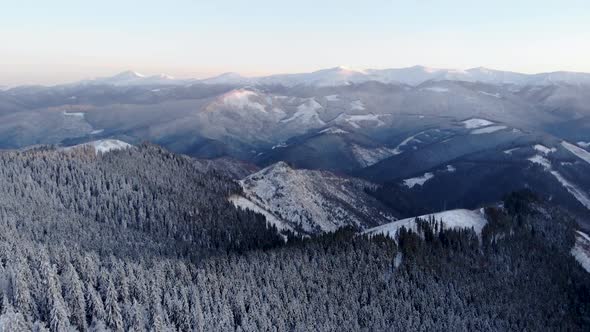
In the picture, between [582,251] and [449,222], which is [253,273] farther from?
[582,251]

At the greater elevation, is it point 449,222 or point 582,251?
point 449,222

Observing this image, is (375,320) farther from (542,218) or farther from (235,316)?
(542,218)

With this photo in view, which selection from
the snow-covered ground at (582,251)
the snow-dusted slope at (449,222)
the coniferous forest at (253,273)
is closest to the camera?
the coniferous forest at (253,273)

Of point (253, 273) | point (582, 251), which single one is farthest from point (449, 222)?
point (253, 273)

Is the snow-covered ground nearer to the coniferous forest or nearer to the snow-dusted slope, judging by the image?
the coniferous forest

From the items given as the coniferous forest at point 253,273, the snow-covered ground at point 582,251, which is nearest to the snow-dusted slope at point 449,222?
the coniferous forest at point 253,273

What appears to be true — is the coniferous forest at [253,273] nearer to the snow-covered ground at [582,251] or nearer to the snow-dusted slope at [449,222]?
the snow-covered ground at [582,251]

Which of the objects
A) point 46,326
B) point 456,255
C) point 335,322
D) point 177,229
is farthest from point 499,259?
point 46,326
